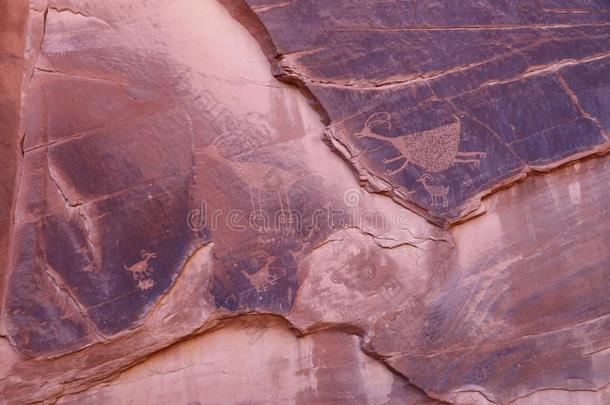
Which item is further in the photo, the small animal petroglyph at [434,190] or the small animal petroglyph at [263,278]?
the small animal petroglyph at [434,190]

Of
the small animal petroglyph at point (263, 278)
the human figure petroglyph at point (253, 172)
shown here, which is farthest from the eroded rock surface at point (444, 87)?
the small animal petroglyph at point (263, 278)

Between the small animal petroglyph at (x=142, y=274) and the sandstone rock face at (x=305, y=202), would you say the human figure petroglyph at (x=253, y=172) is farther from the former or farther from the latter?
the small animal petroglyph at (x=142, y=274)

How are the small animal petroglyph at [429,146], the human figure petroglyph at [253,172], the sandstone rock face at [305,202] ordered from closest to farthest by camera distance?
the sandstone rock face at [305,202] < the human figure petroglyph at [253,172] < the small animal petroglyph at [429,146]

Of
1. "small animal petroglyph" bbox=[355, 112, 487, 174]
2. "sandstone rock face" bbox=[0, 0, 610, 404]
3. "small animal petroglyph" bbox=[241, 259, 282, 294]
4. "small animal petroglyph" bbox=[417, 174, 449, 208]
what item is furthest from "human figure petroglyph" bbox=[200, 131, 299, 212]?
"small animal petroglyph" bbox=[417, 174, 449, 208]

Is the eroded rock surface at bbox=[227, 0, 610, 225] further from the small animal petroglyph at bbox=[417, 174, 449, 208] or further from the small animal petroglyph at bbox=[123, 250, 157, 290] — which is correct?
the small animal petroglyph at bbox=[123, 250, 157, 290]

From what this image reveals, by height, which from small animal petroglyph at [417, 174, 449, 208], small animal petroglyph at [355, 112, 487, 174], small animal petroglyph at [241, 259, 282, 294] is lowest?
small animal petroglyph at [241, 259, 282, 294]

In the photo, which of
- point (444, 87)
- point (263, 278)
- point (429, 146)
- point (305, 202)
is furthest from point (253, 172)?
point (444, 87)

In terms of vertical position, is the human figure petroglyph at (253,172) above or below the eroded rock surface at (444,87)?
below
